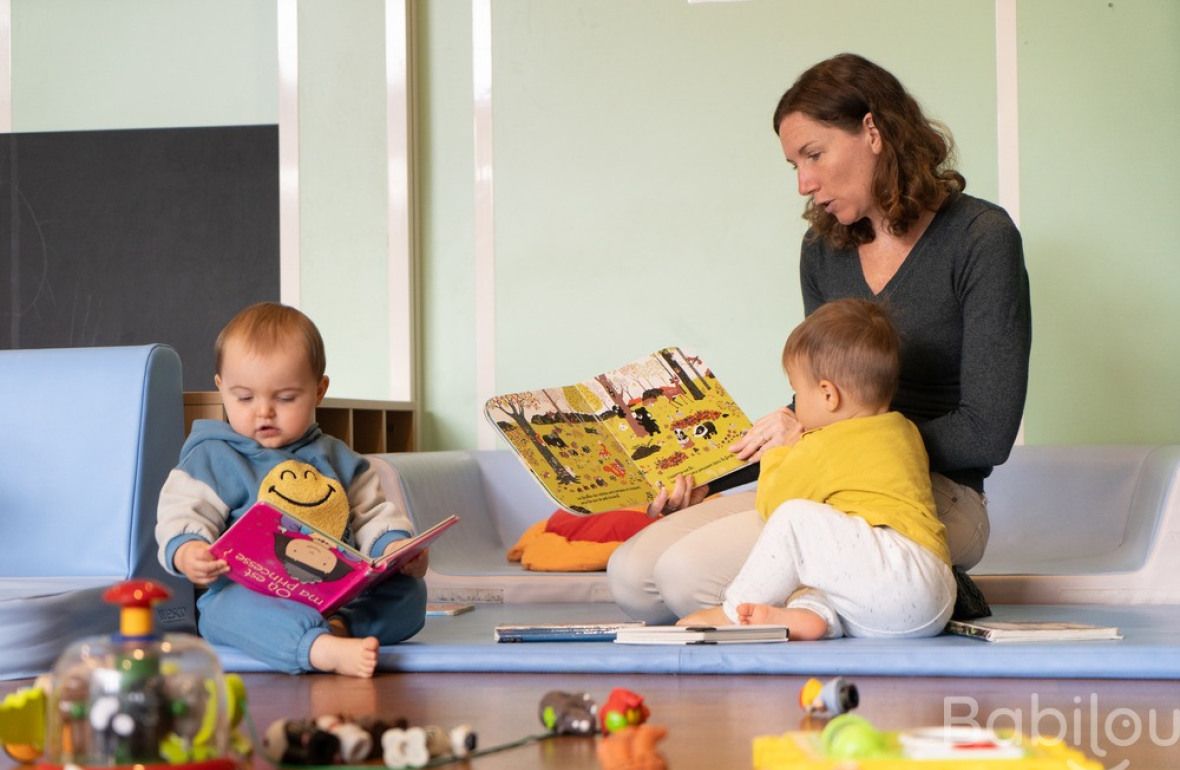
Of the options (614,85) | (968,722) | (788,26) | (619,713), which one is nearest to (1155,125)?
(788,26)

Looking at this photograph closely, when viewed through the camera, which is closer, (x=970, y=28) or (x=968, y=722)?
(x=968, y=722)

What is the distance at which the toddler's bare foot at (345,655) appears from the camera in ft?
5.95

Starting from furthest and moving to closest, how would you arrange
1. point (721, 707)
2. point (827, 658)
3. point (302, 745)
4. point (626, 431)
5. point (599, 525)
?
1. point (599, 525)
2. point (626, 431)
3. point (827, 658)
4. point (721, 707)
5. point (302, 745)

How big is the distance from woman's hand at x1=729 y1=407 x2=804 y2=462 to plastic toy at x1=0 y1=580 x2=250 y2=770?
1285 millimetres

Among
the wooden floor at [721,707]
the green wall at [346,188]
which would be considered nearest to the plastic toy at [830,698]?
the wooden floor at [721,707]

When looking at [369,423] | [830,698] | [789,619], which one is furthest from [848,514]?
[369,423]

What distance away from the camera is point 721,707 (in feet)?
5.10

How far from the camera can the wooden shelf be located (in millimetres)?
3189

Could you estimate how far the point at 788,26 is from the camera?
3684 mm

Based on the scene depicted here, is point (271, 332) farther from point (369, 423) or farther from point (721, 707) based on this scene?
point (369, 423)

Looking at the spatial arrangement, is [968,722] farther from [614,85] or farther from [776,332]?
[614,85]

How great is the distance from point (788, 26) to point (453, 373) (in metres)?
1.32

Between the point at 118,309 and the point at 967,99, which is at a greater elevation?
the point at 967,99

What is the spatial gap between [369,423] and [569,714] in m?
2.26
